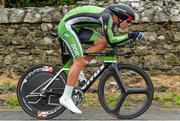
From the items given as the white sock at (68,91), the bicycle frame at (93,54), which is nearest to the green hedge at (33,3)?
the bicycle frame at (93,54)

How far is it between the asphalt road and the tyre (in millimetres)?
147

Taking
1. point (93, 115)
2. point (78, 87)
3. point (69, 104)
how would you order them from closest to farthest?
point (69, 104) < point (78, 87) < point (93, 115)

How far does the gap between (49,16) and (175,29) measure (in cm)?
238

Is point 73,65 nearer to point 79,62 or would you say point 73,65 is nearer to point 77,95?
point 79,62

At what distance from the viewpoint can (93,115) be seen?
7.88 meters

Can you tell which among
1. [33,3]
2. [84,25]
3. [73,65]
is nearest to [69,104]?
[73,65]

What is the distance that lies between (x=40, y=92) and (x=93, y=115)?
2.73 feet

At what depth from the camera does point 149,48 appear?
10.5m

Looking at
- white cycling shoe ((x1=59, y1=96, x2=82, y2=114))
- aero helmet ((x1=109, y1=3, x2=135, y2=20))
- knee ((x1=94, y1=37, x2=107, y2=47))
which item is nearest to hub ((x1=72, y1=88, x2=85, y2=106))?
white cycling shoe ((x1=59, y1=96, x2=82, y2=114))

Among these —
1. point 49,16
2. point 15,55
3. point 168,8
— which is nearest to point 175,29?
point 168,8

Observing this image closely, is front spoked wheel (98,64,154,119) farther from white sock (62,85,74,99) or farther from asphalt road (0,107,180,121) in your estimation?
white sock (62,85,74,99)

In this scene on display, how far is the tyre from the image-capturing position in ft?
24.9

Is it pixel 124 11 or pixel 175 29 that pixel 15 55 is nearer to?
pixel 175 29

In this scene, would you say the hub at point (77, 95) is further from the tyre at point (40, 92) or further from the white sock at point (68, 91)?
the tyre at point (40, 92)
